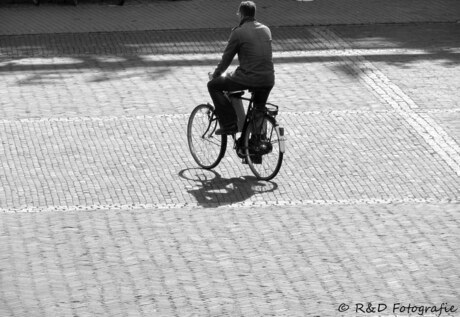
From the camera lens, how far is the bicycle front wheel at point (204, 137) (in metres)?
12.2

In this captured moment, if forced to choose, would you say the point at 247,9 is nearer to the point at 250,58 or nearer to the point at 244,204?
the point at 250,58

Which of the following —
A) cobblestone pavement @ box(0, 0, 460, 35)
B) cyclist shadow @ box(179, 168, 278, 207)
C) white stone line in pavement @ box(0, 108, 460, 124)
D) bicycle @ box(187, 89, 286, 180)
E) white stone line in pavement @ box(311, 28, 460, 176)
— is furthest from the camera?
cobblestone pavement @ box(0, 0, 460, 35)

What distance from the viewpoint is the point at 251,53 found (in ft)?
37.2

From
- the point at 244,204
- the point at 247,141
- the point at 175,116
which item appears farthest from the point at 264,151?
the point at 175,116

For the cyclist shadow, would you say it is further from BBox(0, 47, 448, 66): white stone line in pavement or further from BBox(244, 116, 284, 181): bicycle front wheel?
BBox(0, 47, 448, 66): white stone line in pavement

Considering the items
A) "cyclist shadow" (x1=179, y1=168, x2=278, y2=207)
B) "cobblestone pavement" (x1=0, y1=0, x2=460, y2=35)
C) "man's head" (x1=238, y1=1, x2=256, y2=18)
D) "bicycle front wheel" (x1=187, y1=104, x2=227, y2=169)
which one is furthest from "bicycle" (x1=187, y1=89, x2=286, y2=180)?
"cobblestone pavement" (x1=0, y1=0, x2=460, y2=35)

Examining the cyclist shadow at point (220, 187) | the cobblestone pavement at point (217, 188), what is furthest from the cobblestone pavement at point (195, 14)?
the cyclist shadow at point (220, 187)

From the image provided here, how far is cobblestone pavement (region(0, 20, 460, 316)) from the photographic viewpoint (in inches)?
356

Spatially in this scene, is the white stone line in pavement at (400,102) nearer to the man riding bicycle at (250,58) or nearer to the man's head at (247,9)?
the man riding bicycle at (250,58)

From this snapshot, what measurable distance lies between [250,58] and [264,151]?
0.96 metres

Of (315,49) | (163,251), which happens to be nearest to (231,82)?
(163,251)

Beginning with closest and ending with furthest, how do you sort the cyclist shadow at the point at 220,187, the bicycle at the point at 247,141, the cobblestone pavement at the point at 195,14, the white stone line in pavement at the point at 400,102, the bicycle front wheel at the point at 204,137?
the cyclist shadow at the point at 220,187
the bicycle at the point at 247,141
the bicycle front wheel at the point at 204,137
the white stone line in pavement at the point at 400,102
the cobblestone pavement at the point at 195,14

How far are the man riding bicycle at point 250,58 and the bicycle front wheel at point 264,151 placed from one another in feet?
0.63

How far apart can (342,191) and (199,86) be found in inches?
167
